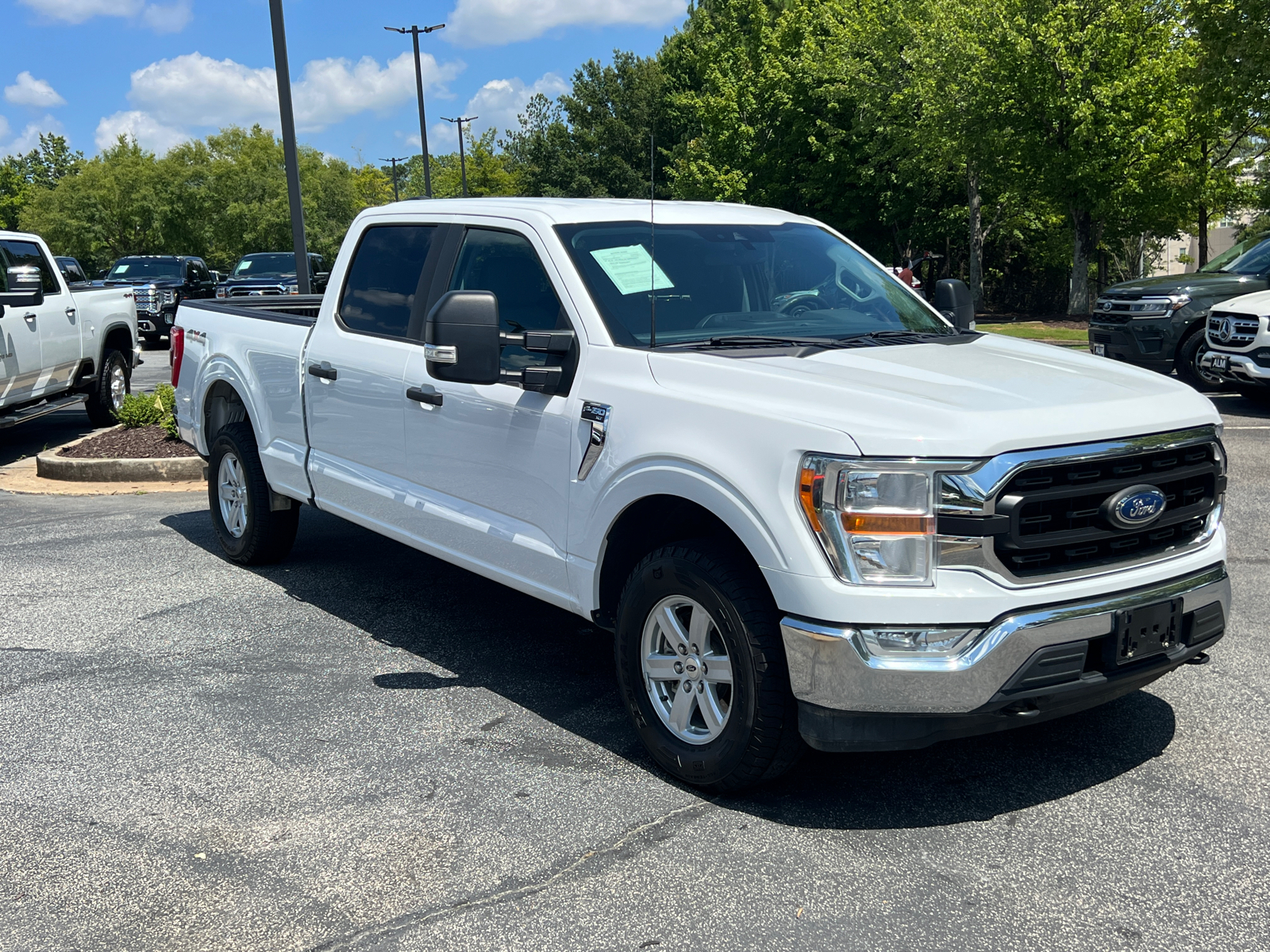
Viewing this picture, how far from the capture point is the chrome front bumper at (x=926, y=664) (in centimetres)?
340

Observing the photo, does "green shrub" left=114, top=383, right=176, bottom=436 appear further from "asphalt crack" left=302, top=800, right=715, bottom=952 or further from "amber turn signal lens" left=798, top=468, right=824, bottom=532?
"amber turn signal lens" left=798, top=468, right=824, bottom=532

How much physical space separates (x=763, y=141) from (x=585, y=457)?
38.8 metres

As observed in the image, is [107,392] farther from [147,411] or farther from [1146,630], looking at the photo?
[1146,630]

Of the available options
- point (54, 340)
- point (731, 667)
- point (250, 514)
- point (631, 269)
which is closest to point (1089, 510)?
point (731, 667)

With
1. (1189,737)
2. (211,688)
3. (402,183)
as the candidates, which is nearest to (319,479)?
(211,688)

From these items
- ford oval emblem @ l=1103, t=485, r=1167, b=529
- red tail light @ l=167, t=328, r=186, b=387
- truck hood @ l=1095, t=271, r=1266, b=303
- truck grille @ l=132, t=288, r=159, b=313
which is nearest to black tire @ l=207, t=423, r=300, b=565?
red tail light @ l=167, t=328, r=186, b=387

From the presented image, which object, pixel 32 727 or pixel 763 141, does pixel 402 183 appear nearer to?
pixel 763 141

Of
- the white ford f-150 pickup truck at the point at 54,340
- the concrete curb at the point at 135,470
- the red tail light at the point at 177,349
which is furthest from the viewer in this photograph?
the white ford f-150 pickup truck at the point at 54,340

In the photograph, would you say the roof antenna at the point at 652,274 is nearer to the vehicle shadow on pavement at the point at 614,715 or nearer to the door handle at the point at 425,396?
the door handle at the point at 425,396

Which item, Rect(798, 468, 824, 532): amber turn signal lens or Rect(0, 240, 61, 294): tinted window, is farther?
Rect(0, 240, 61, 294): tinted window

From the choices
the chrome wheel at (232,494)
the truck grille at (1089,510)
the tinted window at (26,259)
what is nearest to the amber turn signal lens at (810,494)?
the truck grille at (1089,510)

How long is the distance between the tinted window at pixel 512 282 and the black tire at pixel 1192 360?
399 inches

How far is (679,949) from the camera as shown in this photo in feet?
10.2

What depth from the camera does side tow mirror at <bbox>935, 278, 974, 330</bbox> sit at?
5.41 meters
